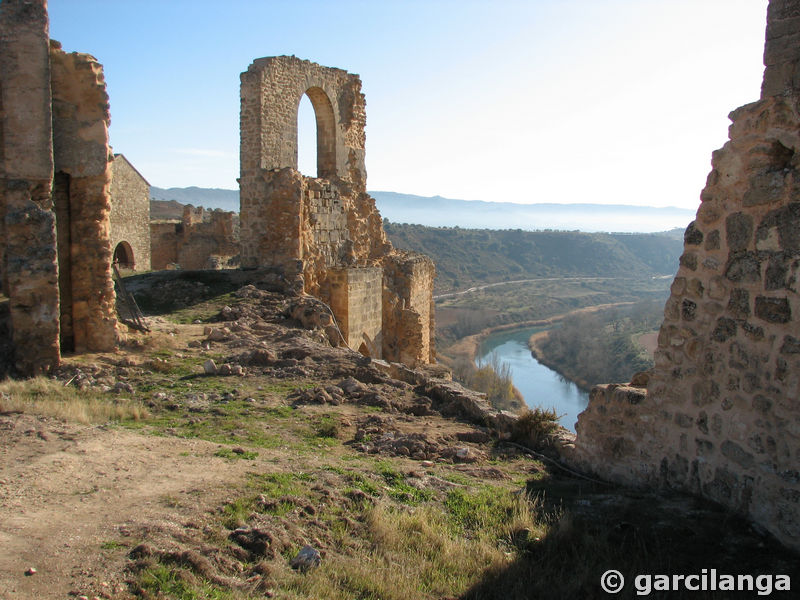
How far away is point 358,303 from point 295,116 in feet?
12.8

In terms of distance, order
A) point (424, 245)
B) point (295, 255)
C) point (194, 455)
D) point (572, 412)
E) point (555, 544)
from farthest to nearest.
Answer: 1. point (424, 245)
2. point (572, 412)
3. point (295, 255)
4. point (194, 455)
5. point (555, 544)

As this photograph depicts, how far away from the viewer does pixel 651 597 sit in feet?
10.8

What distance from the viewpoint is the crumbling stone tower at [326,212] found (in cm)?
1241

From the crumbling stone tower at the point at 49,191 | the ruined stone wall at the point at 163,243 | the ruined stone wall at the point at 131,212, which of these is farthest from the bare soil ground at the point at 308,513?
the ruined stone wall at the point at 163,243

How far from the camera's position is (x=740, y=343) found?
13.0 feet

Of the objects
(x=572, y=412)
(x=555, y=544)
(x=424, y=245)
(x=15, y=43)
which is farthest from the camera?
(x=424, y=245)

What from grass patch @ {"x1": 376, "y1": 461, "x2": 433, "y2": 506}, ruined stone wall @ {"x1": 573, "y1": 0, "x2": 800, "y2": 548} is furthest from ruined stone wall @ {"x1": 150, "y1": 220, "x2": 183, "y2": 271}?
ruined stone wall @ {"x1": 573, "y1": 0, "x2": 800, "y2": 548}

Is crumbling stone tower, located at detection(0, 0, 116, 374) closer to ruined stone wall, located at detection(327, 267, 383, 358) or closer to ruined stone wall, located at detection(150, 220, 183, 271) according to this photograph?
ruined stone wall, located at detection(327, 267, 383, 358)

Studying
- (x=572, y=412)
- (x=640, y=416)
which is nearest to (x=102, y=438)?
(x=640, y=416)

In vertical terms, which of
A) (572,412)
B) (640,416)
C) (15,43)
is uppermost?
(15,43)

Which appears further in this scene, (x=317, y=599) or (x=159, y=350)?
(x=159, y=350)

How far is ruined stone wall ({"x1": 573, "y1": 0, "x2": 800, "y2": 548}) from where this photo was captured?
12.0ft

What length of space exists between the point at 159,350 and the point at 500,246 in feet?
237

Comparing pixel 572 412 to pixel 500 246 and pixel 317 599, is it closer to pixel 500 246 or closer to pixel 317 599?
pixel 317 599
